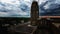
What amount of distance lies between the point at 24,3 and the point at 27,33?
42 centimetres

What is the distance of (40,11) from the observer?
1.64 metres

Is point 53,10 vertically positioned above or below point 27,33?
above

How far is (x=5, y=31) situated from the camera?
5.29ft

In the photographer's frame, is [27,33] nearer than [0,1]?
Yes

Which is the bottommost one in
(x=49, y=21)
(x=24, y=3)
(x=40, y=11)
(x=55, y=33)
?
(x=55, y=33)

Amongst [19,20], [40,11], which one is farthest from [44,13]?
[19,20]

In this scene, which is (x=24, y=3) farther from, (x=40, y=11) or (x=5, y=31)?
(x=5, y=31)

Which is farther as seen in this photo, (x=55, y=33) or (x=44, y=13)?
(x=44, y=13)

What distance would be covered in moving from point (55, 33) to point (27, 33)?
35 centimetres

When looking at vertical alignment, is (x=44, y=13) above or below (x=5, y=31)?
above

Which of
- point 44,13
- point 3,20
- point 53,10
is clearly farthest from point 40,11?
point 3,20

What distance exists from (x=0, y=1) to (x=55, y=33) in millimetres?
847

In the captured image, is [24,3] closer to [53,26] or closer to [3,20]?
[3,20]

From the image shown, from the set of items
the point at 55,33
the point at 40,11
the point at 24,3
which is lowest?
the point at 55,33
